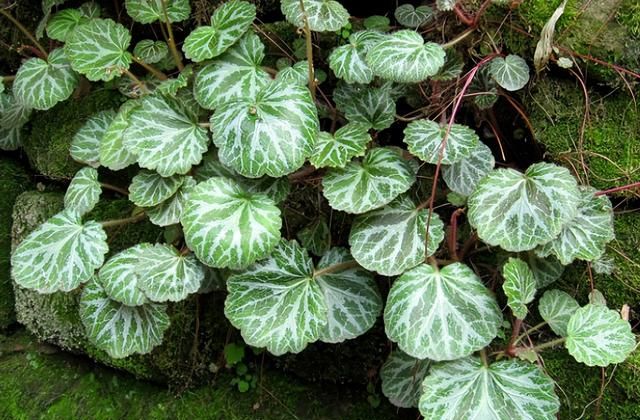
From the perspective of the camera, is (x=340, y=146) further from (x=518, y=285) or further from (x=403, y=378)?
(x=403, y=378)

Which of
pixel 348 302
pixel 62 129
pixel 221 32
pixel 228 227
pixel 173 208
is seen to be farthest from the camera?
pixel 62 129

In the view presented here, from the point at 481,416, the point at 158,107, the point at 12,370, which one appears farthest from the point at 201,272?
the point at 12,370

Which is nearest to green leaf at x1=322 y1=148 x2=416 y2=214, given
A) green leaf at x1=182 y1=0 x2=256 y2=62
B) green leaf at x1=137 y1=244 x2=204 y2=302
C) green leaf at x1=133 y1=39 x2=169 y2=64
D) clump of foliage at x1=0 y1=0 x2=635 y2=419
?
clump of foliage at x1=0 y1=0 x2=635 y2=419

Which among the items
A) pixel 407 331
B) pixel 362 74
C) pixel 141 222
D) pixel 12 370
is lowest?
pixel 12 370

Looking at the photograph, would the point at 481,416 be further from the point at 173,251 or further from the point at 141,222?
the point at 141,222

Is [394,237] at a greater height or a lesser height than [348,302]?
greater

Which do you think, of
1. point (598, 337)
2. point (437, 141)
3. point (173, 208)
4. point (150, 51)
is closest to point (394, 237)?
point (437, 141)

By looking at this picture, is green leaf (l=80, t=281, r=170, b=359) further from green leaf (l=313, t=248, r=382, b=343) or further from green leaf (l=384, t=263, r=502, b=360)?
green leaf (l=384, t=263, r=502, b=360)
